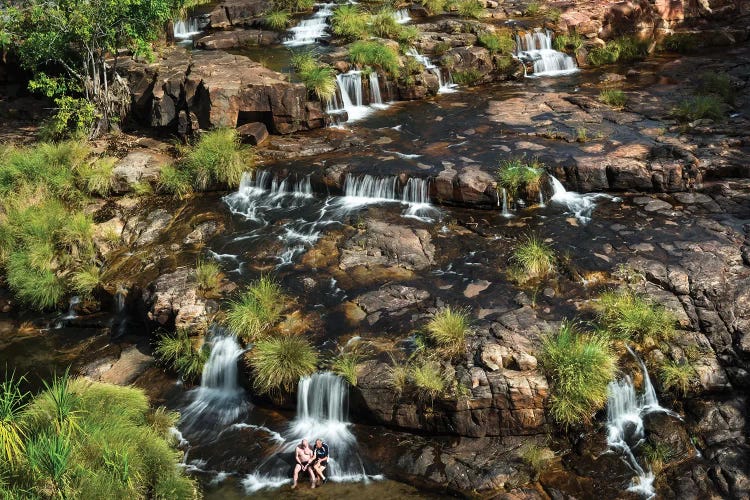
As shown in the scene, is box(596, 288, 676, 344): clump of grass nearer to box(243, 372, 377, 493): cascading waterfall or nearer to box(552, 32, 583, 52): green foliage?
box(243, 372, 377, 493): cascading waterfall

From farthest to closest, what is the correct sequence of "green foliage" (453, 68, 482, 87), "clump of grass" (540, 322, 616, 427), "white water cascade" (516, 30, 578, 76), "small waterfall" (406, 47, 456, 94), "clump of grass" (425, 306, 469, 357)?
1. "white water cascade" (516, 30, 578, 76)
2. "green foliage" (453, 68, 482, 87)
3. "small waterfall" (406, 47, 456, 94)
4. "clump of grass" (425, 306, 469, 357)
5. "clump of grass" (540, 322, 616, 427)

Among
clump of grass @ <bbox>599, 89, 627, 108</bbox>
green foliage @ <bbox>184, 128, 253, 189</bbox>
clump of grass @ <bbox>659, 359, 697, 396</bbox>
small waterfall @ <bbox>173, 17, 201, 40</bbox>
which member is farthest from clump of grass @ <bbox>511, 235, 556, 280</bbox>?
small waterfall @ <bbox>173, 17, 201, 40</bbox>

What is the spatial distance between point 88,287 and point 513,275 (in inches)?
338

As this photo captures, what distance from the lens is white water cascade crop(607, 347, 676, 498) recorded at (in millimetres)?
8686

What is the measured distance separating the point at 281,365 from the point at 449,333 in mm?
2740

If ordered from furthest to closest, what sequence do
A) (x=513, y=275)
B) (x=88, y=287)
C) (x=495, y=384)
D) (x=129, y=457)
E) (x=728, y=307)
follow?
1. (x=88, y=287)
2. (x=513, y=275)
3. (x=728, y=307)
4. (x=495, y=384)
5. (x=129, y=457)

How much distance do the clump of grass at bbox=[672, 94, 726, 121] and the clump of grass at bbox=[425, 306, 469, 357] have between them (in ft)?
34.0

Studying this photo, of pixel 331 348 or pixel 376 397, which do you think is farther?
pixel 331 348

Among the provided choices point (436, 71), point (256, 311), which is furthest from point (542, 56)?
point (256, 311)

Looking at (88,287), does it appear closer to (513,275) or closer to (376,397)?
(376,397)

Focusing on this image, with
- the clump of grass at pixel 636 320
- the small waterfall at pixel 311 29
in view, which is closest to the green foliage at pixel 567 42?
the small waterfall at pixel 311 29

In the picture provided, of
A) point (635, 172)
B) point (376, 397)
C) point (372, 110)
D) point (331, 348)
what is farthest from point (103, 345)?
point (635, 172)

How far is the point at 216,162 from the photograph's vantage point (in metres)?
14.8

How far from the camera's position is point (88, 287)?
12.2m
